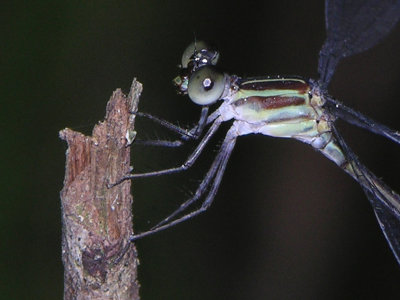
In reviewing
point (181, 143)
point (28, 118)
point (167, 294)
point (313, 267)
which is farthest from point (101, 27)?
point (313, 267)

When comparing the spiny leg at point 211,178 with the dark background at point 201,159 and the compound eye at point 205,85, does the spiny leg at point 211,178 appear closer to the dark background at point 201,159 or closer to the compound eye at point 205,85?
the compound eye at point 205,85

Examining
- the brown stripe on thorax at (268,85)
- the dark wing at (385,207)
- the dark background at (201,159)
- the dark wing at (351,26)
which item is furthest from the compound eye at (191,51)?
the dark wing at (385,207)

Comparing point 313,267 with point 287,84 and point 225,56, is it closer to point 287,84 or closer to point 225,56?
point 225,56

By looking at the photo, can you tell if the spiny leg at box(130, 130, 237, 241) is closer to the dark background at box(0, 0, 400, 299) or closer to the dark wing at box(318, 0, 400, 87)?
the dark background at box(0, 0, 400, 299)

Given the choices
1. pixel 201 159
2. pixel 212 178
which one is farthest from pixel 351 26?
pixel 201 159

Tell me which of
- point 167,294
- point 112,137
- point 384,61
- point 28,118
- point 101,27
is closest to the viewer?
point 112,137

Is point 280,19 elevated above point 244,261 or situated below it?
above

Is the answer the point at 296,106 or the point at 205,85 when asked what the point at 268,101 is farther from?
the point at 205,85

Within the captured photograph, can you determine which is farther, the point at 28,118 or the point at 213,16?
the point at 213,16
